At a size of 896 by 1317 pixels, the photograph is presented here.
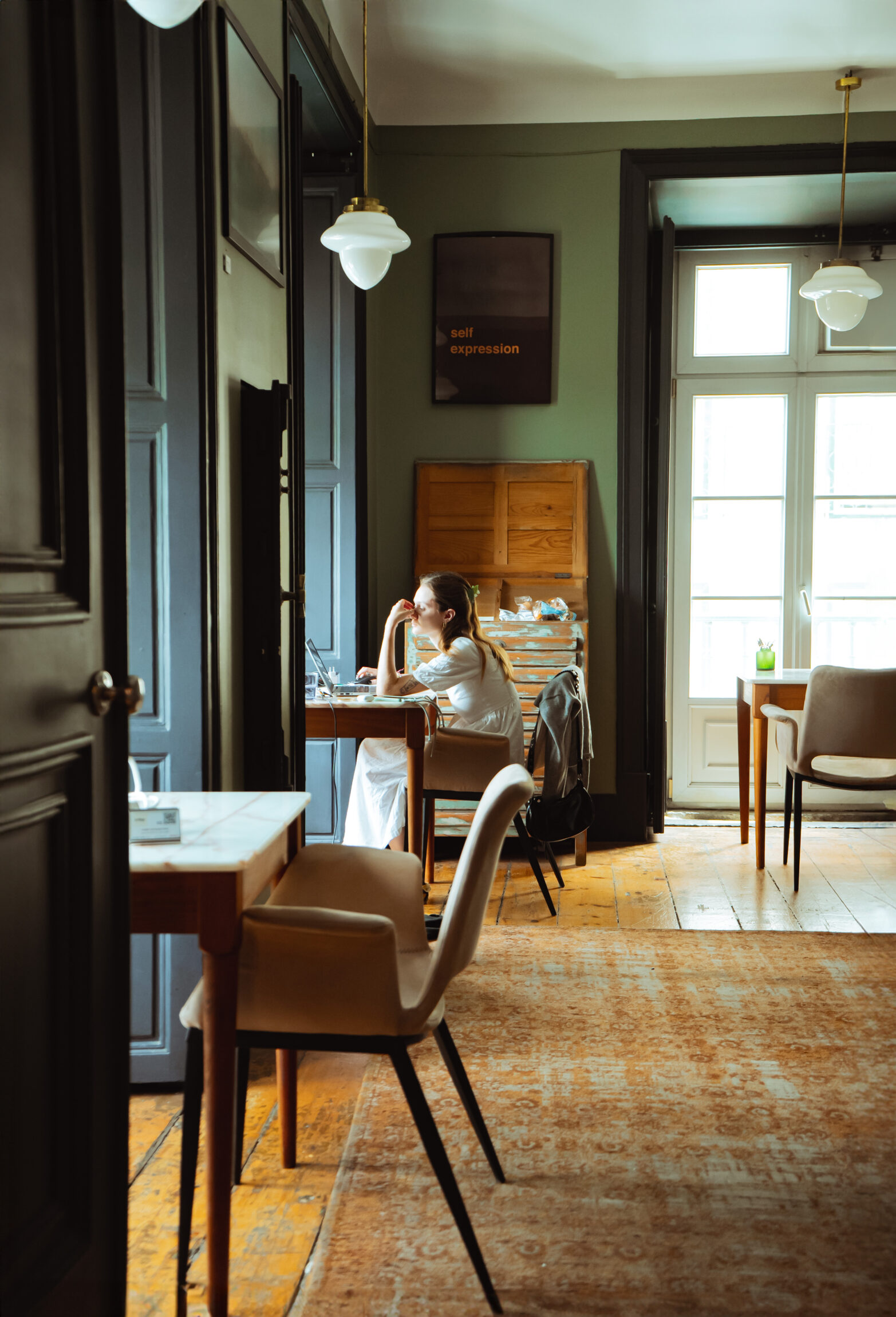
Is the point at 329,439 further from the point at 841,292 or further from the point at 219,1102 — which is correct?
the point at 219,1102

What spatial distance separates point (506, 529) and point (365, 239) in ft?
6.23

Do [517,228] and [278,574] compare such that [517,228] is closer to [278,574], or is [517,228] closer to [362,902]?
[278,574]

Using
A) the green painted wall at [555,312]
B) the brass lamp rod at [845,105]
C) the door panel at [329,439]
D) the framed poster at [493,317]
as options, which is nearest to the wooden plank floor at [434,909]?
the green painted wall at [555,312]

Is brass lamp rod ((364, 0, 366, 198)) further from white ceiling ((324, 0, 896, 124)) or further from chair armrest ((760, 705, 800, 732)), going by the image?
chair armrest ((760, 705, 800, 732))

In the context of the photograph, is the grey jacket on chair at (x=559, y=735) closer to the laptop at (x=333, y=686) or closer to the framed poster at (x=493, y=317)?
the laptop at (x=333, y=686)

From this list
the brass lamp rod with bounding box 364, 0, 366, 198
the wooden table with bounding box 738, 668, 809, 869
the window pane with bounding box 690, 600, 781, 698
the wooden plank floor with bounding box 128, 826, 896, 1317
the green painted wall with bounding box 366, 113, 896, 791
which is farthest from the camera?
the window pane with bounding box 690, 600, 781, 698

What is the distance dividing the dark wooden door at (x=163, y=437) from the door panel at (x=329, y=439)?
213 cm

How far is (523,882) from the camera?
4461mm

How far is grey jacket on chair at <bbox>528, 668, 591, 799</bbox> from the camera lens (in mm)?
4055

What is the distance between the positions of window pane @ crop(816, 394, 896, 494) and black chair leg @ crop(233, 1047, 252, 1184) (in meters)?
4.58

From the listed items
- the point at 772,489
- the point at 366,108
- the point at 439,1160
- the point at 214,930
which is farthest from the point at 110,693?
the point at 772,489

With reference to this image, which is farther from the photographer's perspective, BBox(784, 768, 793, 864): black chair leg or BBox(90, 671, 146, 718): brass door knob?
BBox(784, 768, 793, 864): black chair leg

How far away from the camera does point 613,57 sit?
471 centimetres

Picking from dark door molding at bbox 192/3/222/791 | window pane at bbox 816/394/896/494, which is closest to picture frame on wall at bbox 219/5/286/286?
dark door molding at bbox 192/3/222/791
